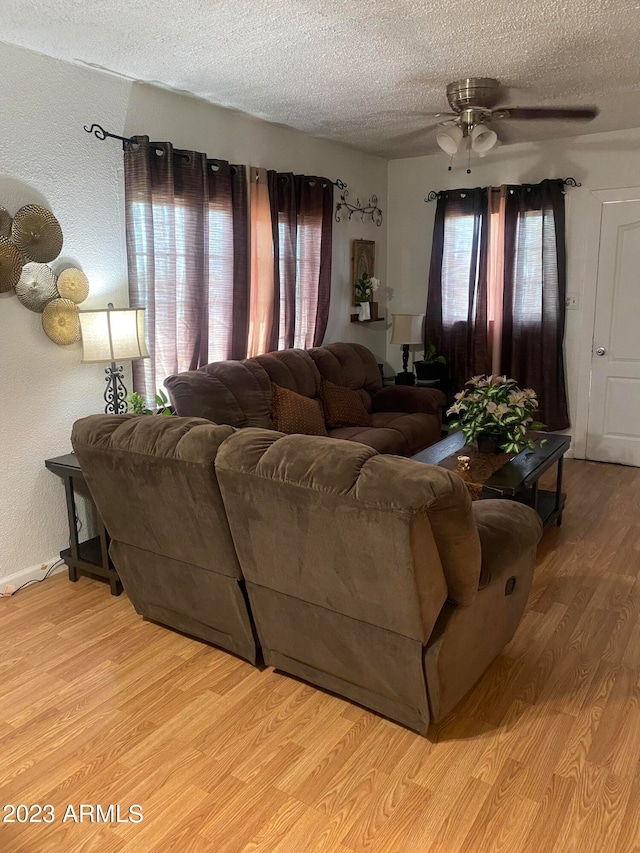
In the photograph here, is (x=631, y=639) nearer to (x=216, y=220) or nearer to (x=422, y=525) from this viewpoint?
(x=422, y=525)

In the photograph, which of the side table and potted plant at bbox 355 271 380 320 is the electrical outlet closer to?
potted plant at bbox 355 271 380 320

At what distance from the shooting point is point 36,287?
320 cm

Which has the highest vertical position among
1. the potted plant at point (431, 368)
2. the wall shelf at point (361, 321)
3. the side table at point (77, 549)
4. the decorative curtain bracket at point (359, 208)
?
the decorative curtain bracket at point (359, 208)

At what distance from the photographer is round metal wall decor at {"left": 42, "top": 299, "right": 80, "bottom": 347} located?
10.7 feet

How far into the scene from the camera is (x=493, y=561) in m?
2.14

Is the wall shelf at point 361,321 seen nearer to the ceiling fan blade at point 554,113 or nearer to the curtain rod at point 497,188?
the curtain rod at point 497,188

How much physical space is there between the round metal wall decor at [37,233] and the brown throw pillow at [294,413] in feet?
5.07

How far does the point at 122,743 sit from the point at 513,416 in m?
2.46

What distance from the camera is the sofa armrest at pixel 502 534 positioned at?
2143mm

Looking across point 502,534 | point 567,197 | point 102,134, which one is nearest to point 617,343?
point 567,197

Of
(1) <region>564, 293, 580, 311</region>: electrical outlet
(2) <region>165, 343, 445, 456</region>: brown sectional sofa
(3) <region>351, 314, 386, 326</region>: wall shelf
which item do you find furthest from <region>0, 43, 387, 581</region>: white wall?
(1) <region>564, 293, 580, 311</region>: electrical outlet

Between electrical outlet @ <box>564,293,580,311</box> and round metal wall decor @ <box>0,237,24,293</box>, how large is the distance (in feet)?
13.6

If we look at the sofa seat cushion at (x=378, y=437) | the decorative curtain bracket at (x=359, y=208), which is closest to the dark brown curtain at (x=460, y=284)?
the decorative curtain bracket at (x=359, y=208)

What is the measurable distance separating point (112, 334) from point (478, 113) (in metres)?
2.43
